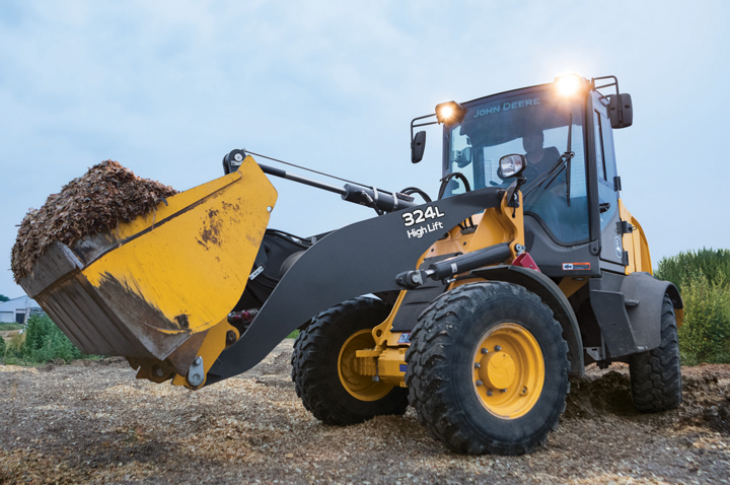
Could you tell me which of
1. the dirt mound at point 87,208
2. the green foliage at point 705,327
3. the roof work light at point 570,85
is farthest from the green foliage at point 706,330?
the dirt mound at point 87,208

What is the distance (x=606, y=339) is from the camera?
468cm

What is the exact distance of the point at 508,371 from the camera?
11.6 ft

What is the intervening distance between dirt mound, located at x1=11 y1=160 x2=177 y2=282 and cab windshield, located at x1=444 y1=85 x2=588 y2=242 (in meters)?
2.99

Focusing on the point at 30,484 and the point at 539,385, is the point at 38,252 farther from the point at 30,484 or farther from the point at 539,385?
the point at 539,385

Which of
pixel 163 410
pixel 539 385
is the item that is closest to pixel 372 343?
pixel 539 385

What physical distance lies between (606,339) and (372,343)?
6.40 ft

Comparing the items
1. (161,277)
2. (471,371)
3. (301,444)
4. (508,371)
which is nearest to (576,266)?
(508,371)

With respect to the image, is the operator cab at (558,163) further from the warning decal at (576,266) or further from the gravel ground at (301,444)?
the gravel ground at (301,444)

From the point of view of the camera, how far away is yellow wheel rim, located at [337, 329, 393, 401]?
4.56 m

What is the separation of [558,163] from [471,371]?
2288 mm

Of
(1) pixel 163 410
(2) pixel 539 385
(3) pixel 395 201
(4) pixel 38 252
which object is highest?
(3) pixel 395 201

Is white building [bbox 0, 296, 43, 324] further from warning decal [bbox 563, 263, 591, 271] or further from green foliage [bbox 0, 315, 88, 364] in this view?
warning decal [bbox 563, 263, 591, 271]

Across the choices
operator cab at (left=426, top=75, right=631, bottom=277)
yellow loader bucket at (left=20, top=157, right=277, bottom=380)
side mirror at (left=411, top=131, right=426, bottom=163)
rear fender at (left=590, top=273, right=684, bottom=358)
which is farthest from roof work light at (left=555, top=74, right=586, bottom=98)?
yellow loader bucket at (left=20, top=157, right=277, bottom=380)

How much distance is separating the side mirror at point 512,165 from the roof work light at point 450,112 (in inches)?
52.2
